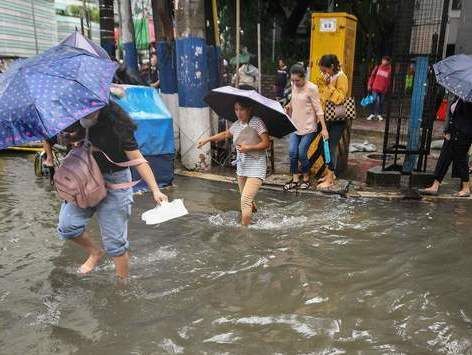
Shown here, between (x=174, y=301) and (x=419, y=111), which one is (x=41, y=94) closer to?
(x=174, y=301)

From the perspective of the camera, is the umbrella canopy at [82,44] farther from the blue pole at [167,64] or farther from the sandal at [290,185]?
the blue pole at [167,64]

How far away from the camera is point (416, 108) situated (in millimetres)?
6918

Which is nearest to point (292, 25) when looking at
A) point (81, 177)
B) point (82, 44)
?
point (82, 44)

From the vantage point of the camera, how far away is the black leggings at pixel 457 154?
6605 millimetres

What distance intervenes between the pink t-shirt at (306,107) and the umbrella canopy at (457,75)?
1516 mm

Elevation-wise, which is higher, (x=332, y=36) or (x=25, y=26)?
(x=25, y=26)

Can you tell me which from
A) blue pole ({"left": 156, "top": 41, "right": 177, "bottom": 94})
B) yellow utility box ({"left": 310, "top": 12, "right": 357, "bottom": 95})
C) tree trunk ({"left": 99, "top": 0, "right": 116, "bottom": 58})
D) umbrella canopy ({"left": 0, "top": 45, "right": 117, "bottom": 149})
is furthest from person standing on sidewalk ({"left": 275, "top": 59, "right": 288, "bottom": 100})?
umbrella canopy ({"left": 0, "top": 45, "right": 117, "bottom": 149})

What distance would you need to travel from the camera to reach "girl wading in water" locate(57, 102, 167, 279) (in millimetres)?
3537

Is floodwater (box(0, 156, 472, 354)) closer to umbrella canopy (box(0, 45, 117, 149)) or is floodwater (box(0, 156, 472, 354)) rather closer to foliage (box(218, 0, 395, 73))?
umbrella canopy (box(0, 45, 117, 149))

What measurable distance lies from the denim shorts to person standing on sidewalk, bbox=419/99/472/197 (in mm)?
4562

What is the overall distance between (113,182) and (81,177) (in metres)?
0.29

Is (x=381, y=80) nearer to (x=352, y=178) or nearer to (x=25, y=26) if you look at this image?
(x=352, y=178)

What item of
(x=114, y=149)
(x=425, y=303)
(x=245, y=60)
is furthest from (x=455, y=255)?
(x=245, y=60)

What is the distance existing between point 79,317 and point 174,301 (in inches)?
27.7
